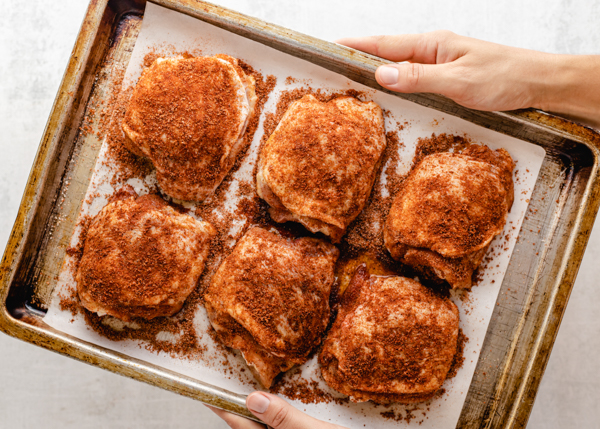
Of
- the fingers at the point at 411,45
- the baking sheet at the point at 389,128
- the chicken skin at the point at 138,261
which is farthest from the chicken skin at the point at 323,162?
the chicken skin at the point at 138,261

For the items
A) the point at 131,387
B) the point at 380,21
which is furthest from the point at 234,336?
the point at 380,21

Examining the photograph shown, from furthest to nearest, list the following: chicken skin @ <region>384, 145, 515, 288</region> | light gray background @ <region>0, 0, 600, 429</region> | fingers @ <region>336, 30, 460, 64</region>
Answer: light gray background @ <region>0, 0, 600, 429</region>
fingers @ <region>336, 30, 460, 64</region>
chicken skin @ <region>384, 145, 515, 288</region>

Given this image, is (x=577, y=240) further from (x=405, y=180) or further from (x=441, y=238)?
(x=405, y=180)

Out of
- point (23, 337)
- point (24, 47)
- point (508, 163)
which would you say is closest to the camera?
point (23, 337)

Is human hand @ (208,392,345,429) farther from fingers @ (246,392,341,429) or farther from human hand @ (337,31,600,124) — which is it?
human hand @ (337,31,600,124)

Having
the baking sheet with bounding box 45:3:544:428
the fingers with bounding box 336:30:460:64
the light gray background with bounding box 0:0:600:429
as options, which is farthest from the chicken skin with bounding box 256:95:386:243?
the light gray background with bounding box 0:0:600:429
